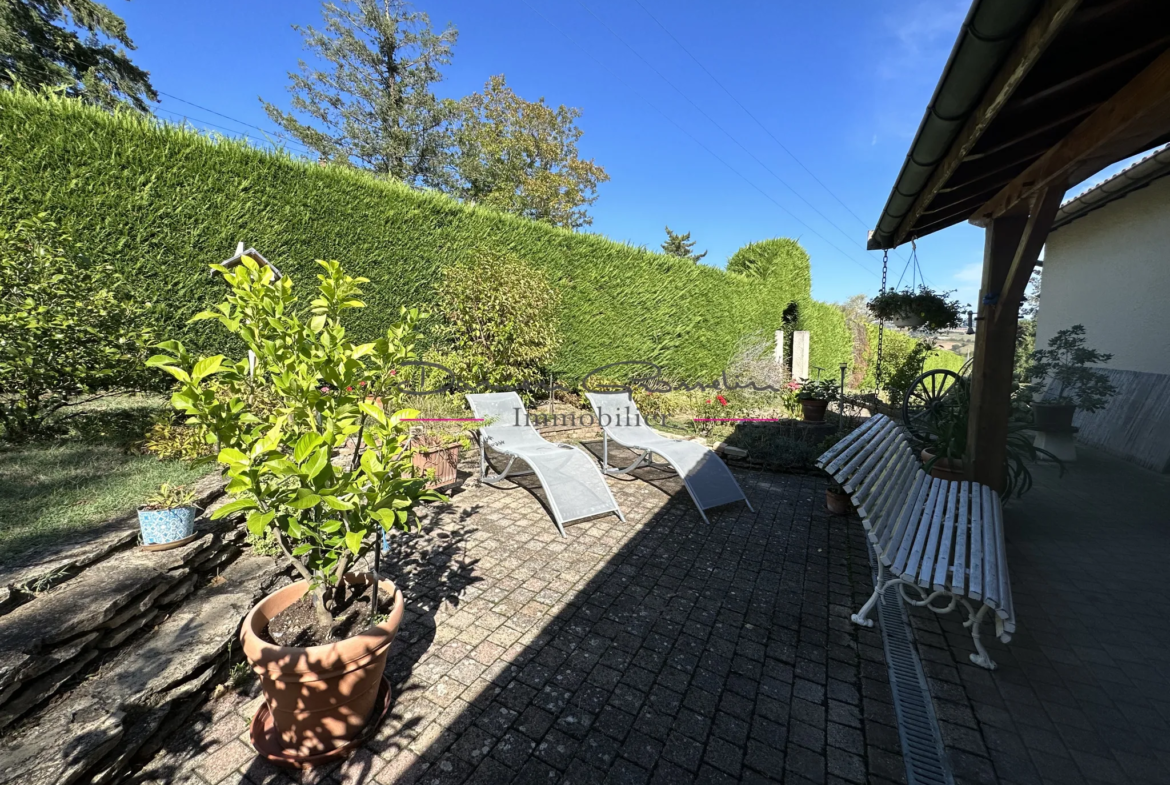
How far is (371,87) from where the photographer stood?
51.6 feet

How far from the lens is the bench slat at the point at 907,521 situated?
2175 millimetres

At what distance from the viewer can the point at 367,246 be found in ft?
21.2

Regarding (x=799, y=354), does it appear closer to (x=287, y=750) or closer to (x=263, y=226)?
(x=263, y=226)

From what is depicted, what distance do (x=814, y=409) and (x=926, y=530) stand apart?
13.9 ft

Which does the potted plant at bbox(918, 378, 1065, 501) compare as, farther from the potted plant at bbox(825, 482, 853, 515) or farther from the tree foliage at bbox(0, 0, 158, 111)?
the tree foliage at bbox(0, 0, 158, 111)

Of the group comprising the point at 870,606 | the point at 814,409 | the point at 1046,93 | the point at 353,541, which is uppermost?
the point at 1046,93

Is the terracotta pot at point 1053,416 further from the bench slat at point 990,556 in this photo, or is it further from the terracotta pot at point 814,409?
the bench slat at point 990,556

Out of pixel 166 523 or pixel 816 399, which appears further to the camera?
pixel 816 399

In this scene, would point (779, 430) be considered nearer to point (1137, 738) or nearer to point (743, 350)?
point (1137, 738)

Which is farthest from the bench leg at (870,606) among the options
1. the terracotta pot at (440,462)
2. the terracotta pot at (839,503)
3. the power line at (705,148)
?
the power line at (705,148)

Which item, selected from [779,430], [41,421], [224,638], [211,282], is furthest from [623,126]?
[224,638]

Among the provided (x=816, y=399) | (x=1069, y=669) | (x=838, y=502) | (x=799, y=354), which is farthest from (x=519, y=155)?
(x=1069, y=669)

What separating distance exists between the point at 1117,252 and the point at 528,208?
57.4ft

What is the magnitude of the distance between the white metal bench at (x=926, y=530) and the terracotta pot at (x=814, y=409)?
10.8ft
